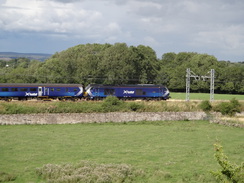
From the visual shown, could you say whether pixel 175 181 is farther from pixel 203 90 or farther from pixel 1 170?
pixel 203 90

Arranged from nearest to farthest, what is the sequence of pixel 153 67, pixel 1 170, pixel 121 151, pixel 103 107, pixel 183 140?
pixel 1 170
pixel 121 151
pixel 183 140
pixel 103 107
pixel 153 67

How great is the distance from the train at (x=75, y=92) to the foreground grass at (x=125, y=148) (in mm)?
11035

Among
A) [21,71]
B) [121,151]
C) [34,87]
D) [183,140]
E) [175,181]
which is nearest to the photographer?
[175,181]

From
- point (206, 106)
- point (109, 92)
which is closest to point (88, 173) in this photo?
point (206, 106)

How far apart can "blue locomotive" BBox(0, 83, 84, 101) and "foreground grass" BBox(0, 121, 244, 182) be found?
430 inches

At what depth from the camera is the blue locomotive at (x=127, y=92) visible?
50.3 m

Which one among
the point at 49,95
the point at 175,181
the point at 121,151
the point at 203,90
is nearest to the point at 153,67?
the point at 203,90

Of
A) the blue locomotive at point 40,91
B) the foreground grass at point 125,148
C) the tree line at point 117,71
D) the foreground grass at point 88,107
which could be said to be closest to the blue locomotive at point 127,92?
the blue locomotive at point 40,91

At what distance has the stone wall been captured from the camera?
3834 centimetres

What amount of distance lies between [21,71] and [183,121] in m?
48.5

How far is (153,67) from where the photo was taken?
282 ft

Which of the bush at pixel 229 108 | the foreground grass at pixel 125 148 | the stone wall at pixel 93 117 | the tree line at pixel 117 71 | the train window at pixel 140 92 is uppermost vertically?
the tree line at pixel 117 71

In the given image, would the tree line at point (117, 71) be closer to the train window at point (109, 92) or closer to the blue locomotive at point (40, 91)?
the blue locomotive at point (40, 91)

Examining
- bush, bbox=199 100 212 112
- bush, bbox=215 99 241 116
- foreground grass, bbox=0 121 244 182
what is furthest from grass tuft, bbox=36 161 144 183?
bush, bbox=215 99 241 116
